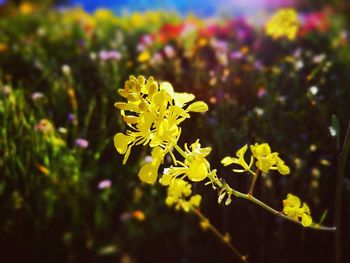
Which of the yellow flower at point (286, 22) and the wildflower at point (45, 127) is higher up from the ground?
the yellow flower at point (286, 22)

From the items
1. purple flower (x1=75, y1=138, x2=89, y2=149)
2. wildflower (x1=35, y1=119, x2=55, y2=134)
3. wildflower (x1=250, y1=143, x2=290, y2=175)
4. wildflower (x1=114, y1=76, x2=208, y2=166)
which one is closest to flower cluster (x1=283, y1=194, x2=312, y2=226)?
wildflower (x1=250, y1=143, x2=290, y2=175)

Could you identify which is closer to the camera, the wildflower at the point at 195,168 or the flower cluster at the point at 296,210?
the wildflower at the point at 195,168

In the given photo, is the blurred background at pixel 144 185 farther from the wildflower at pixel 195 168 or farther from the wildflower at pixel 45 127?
the wildflower at pixel 195 168

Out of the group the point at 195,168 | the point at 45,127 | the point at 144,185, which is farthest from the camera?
the point at 144,185

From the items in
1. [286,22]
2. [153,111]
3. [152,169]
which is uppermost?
[286,22]

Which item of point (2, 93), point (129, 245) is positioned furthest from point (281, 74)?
point (2, 93)

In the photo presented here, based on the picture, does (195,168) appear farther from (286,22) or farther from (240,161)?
(286,22)

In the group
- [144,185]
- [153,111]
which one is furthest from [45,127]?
[153,111]

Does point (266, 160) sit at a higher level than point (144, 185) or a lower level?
higher

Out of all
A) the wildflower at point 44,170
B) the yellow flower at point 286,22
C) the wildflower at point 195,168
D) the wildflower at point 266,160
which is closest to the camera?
the wildflower at point 195,168

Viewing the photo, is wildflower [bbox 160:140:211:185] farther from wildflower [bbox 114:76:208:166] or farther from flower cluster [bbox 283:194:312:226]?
flower cluster [bbox 283:194:312:226]

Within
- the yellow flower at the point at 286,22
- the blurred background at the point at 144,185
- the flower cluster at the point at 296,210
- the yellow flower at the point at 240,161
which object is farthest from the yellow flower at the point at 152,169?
the yellow flower at the point at 286,22

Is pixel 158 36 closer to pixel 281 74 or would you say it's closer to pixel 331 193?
pixel 281 74
